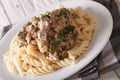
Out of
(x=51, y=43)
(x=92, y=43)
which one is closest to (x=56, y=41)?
(x=51, y=43)

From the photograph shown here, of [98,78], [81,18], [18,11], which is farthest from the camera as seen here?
[18,11]

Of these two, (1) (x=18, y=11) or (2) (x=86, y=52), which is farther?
(1) (x=18, y=11)

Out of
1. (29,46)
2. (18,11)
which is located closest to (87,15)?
(29,46)

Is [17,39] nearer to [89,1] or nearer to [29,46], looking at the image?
[29,46]

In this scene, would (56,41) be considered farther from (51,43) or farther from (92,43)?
(92,43)

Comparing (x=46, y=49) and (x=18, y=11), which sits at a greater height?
(x=18, y=11)

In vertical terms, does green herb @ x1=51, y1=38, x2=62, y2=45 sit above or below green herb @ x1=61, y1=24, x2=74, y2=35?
below

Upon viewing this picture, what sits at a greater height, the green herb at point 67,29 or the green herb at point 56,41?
the green herb at point 67,29

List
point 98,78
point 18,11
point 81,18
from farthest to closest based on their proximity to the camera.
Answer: point 18,11 < point 81,18 < point 98,78
